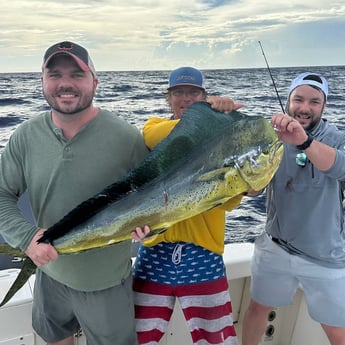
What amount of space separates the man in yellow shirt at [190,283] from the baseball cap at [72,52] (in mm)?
332

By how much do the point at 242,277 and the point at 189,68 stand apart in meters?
1.14

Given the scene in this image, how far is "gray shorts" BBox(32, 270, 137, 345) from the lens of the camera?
1.64 metres

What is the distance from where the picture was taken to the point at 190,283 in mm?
1756

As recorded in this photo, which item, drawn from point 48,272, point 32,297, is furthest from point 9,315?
point 48,272

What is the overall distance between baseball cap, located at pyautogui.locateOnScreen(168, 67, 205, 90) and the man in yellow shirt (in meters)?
0.11

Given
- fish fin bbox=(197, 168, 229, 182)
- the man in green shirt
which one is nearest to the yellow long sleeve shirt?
the man in green shirt

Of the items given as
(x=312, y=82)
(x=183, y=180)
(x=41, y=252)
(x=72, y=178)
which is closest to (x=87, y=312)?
(x=41, y=252)

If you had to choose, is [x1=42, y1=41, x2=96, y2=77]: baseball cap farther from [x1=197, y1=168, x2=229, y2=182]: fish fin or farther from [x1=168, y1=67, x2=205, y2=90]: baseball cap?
[x1=197, y1=168, x2=229, y2=182]: fish fin

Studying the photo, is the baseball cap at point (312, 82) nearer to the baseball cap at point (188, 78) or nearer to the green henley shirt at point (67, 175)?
the baseball cap at point (188, 78)

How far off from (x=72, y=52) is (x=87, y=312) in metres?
0.93

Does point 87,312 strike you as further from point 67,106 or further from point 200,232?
point 67,106

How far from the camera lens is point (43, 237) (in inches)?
57.1

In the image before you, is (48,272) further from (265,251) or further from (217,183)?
(265,251)

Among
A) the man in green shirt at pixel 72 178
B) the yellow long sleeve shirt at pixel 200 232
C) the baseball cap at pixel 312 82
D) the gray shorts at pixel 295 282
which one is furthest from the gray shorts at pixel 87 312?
the baseball cap at pixel 312 82
